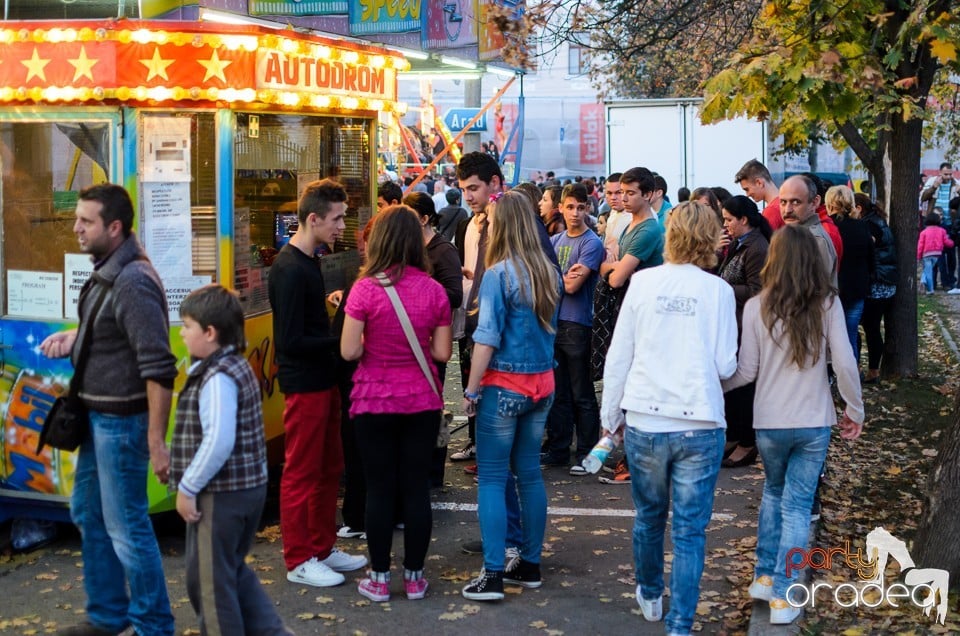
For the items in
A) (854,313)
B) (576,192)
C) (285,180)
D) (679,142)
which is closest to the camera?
(285,180)

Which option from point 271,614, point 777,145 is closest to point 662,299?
point 271,614

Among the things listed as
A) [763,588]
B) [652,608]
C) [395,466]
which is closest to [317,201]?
[395,466]

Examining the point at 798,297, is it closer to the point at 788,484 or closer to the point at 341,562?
the point at 788,484

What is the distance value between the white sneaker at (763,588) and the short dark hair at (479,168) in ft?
9.21

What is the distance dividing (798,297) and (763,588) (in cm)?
138

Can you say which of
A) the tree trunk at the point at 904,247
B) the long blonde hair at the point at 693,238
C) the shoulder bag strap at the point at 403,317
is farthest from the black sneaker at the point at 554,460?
the tree trunk at the point at 904,247

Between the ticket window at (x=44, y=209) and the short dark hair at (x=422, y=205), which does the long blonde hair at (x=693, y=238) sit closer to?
the short dark hair at (x=422, y=205)

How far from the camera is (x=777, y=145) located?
80.4 ft

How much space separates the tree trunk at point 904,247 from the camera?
12062 millimetres

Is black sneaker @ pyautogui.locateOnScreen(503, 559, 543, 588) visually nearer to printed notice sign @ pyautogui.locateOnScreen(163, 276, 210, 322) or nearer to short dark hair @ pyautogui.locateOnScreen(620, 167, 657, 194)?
printed notice sign @ pyautogui.locateOnScreen(163, 276, 210, 322)

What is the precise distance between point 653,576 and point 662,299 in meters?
1.32

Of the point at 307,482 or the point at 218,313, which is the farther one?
the point at 307,482

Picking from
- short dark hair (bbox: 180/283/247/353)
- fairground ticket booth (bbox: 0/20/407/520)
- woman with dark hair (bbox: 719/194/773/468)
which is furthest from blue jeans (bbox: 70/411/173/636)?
woman with dark hair (bbox: 719/194/773/468)

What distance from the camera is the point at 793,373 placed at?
5.28m
